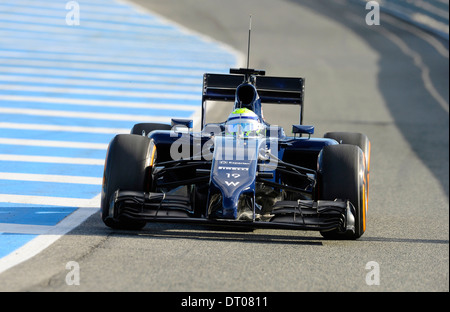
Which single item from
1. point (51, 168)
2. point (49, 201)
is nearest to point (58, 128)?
point (51, 168)

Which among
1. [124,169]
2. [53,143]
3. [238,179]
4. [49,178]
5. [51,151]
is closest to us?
[238,179]

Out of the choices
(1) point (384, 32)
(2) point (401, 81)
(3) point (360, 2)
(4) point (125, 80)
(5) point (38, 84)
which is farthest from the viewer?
(3) point (360, 2)

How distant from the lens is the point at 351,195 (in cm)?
801

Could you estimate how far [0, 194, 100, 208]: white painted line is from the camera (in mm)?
9188

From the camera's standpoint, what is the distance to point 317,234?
329 inches

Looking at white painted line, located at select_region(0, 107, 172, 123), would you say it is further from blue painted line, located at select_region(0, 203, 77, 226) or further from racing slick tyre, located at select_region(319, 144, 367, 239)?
racing slick tyre, located at select_region(319, 144, 367, 239)

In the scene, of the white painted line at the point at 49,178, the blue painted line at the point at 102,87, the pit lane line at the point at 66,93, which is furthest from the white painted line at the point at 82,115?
the white painted line at the point at 49,178

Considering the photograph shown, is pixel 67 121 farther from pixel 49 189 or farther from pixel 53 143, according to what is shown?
pixel 49 189

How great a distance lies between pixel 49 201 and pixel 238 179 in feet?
8.34

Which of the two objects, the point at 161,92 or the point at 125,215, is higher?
the point at 161,92
